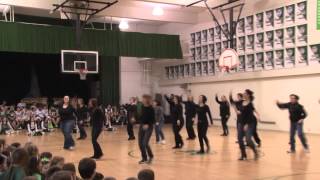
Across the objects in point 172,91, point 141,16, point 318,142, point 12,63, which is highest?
point 141,16

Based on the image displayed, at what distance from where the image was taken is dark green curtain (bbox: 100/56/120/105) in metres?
25.9

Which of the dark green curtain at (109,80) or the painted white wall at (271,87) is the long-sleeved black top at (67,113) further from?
the dark green curtain at (109,80)

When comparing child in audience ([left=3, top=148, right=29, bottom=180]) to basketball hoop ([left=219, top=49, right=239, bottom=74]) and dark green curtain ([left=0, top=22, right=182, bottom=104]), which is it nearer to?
basketball hoop ([left=219, top=49, right=239, bottom=74])

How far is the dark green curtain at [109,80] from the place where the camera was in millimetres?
25875

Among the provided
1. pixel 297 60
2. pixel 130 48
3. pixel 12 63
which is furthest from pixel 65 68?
pixel 297 60

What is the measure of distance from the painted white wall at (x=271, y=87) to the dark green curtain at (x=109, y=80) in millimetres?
3545

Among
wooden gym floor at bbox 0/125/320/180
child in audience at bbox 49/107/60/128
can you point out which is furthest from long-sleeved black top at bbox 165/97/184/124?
child in audience at bbox 49/107/60/128

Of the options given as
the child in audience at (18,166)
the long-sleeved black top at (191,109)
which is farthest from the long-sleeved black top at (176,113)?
the child in audience at (18,166)

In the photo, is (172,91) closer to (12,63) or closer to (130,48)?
(130,48)

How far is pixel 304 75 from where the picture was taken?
18359mm

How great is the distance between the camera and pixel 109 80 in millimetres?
26141

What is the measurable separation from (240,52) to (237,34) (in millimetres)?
979

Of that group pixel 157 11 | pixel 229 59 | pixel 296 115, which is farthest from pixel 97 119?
pixel 157 11

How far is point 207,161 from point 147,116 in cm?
196
